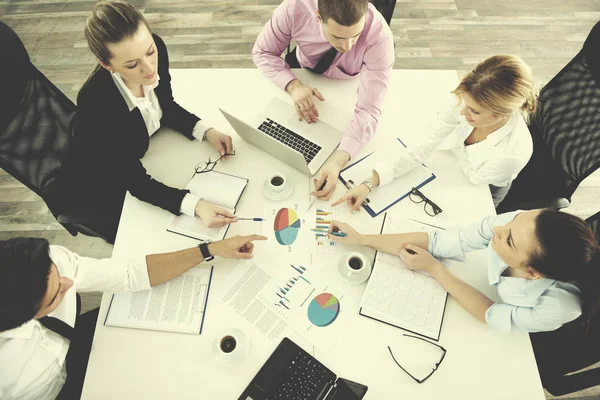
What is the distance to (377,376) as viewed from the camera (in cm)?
124

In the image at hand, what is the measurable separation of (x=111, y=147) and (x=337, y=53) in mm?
1026

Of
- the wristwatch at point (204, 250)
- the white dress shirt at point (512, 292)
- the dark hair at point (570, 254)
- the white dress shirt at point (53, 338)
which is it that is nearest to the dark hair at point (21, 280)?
the white dress shirt at point (53, 338)

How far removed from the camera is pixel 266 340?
50.9 inches

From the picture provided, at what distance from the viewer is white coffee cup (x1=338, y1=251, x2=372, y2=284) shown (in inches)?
53.9

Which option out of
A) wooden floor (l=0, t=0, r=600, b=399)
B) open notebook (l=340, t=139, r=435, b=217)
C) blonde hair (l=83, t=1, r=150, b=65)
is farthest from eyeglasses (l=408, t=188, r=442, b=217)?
wooden floor (l=0, t=0, r=600, b=399)

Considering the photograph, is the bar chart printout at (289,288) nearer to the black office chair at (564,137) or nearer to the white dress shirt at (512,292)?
the white dress shirt at (512,292)

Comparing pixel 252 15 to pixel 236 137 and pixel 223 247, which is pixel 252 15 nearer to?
pixel 236 137

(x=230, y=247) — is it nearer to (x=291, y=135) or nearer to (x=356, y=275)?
(x=356, y=275)

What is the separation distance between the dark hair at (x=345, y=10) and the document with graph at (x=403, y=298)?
863 millimetres

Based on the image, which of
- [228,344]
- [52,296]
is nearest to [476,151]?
[228,344]

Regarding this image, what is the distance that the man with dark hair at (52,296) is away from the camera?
1037 mm

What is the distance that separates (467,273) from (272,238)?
0.70 meters

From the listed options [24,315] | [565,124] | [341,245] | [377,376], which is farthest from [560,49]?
[24,315]

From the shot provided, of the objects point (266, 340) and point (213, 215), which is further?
point (213, 215)
